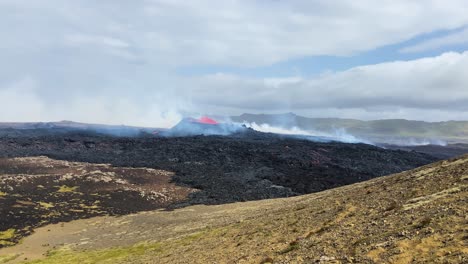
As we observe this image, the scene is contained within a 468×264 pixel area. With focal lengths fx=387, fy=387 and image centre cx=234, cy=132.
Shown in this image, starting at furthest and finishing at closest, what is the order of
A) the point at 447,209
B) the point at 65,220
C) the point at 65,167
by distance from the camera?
the point at 65,167
the point at 65,220
the point at 447,209

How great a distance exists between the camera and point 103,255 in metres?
44.6

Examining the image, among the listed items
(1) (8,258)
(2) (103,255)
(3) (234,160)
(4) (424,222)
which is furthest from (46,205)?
(4) (424,222)

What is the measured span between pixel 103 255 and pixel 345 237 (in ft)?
104

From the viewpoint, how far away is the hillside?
729 inches

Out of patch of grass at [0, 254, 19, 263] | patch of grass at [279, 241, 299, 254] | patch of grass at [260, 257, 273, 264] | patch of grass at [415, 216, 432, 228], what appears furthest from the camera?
patch of grass at [0, 254, 19, 263]

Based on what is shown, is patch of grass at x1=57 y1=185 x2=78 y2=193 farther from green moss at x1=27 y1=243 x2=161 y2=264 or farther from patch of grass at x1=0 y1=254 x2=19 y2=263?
green moss at x1=27 y1=243 x2=161 y2=264

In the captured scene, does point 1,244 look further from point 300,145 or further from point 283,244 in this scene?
point 300,145

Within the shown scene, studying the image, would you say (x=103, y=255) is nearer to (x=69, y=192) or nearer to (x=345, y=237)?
(x=345, y=237)

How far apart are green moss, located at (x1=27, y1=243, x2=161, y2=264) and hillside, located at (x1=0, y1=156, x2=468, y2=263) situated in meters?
0.14

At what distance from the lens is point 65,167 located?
4464 inches

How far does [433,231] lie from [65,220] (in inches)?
2662

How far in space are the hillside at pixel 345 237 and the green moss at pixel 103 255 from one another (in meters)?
0.14

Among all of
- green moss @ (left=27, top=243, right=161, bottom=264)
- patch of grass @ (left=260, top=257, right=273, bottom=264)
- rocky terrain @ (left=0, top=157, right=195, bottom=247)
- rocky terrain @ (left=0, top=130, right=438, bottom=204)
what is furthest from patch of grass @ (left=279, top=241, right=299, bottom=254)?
rocky terrain @ (left=0, top=130, right=438, bottom=204)

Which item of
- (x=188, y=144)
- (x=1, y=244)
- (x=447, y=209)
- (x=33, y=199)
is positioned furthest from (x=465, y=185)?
(x=188, y=144)
